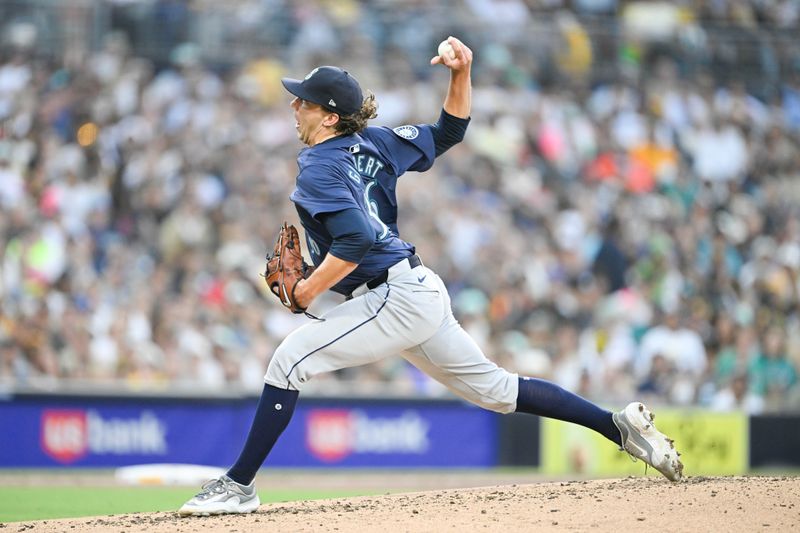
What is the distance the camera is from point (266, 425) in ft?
17.0

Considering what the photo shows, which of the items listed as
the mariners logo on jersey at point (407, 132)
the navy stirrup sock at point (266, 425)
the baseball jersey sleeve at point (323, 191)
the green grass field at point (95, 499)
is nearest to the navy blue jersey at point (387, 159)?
the mariners logo on jersey at point (407, 132)

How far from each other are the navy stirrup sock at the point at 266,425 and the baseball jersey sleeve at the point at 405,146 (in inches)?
43.9

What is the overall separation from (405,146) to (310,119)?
1.58 feet

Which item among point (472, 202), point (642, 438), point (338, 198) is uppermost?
point (472, 202)

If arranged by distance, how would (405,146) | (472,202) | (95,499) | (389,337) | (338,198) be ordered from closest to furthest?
(338,198), (389,337), (405,146), (95,499), (472,202)

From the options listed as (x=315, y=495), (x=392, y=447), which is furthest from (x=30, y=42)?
(x=315, y=495)

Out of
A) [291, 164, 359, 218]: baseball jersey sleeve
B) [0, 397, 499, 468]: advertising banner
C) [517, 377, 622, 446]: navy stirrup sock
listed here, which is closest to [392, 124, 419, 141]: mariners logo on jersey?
[291, 164, 359, 218]: baseball jersey sleeve

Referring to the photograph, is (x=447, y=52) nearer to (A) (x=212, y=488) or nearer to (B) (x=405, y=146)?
(B) (x=405, y=146)

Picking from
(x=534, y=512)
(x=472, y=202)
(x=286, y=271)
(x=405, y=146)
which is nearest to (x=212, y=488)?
(x=286, y=271)

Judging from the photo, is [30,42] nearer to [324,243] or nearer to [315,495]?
[315,495]

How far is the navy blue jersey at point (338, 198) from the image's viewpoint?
4906 mm

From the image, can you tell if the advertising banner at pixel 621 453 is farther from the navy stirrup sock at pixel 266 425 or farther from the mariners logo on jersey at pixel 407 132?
the navy stirrup sock at pixel 266 425

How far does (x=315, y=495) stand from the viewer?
874cm

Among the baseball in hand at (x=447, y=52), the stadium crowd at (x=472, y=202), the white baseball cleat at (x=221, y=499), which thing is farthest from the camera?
the stadium crowd at (x=472, y=202)
